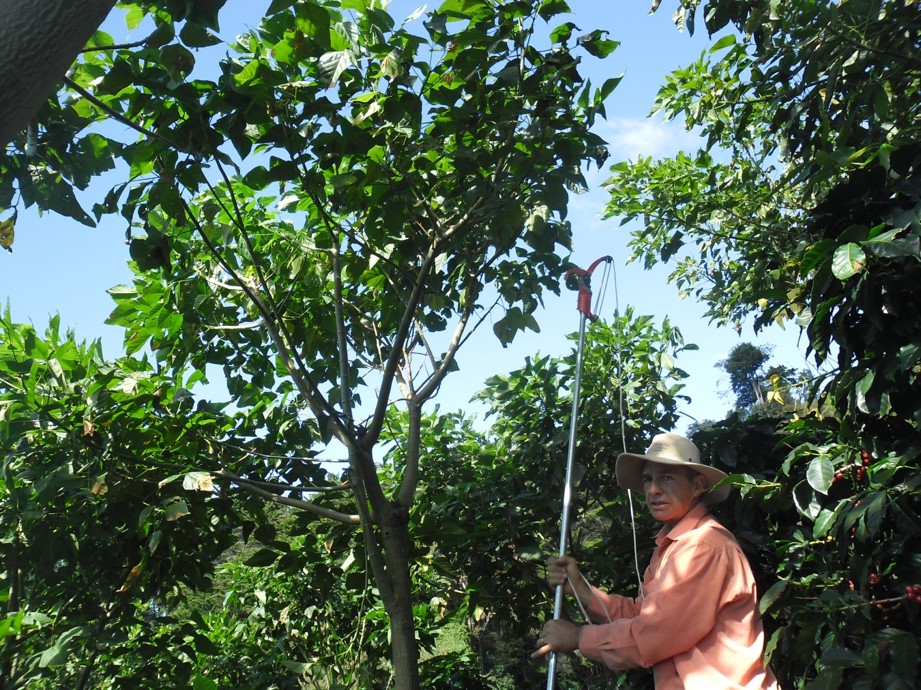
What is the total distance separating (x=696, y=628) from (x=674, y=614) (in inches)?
3.0

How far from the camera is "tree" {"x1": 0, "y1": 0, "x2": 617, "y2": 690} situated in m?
2.65

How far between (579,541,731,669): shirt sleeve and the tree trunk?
2.78ft

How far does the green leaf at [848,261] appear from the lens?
2.32m

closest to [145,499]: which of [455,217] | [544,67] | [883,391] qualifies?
[455,217]

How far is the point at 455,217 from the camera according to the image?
3.28 meters

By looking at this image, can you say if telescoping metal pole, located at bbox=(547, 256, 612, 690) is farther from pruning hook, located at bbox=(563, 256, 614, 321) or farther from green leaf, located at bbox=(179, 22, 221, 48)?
green leaf, located at bbox=(179, 22, 221, 48)

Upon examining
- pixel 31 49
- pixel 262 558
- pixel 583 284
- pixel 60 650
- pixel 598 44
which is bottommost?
pixel 60 650

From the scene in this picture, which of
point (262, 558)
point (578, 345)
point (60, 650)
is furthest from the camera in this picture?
point (262, 558)

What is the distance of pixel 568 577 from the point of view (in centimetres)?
267

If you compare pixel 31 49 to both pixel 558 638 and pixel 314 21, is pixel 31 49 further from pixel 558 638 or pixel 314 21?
pixel 558 638

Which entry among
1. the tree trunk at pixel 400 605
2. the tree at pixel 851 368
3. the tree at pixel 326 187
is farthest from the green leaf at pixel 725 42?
the tree trunk at pixel 400 605

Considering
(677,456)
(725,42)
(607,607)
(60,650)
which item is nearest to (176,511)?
(60,650)

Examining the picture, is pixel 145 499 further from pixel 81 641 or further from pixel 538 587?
pixel 538 587

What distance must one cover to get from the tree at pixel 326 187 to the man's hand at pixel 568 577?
65cm
